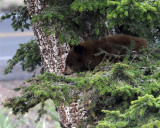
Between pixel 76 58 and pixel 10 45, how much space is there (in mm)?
8476

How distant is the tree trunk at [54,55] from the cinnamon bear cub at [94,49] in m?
0.22

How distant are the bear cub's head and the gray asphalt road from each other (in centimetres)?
558

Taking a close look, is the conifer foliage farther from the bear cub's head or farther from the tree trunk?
the bear cub's head

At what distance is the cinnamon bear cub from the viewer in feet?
17.0

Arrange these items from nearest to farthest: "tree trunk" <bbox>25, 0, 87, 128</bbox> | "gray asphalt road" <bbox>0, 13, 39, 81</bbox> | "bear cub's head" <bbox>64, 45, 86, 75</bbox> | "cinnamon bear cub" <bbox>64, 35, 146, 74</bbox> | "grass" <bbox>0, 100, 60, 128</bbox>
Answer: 1. "tree trunk" <bbox>25, 0, 87, 128</bbox>
2. "cinnamon bear cub" <bbox>64, 35, 146, 74</bbox>
3. "bear cub's head" <bbox>64, 45, 86, 75</bbox>
4. "grass" <bbox>0, 100, 60, 128</bbox>
5. "gray asphalt road" <bbox>0, 13, 39, 81</bbox>

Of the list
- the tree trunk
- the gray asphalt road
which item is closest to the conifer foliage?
the tree trunk

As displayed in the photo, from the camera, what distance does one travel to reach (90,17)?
4555 mm

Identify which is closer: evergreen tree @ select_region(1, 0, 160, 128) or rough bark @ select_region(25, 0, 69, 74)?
evergreen tree @ select_region(1, 0, 160, 128)

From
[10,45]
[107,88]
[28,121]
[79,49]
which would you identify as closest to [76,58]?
[79,49]

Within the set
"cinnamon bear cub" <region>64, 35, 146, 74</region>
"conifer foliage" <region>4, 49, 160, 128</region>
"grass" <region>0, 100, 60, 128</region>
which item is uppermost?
"cinnamon bear cub" <region>64, 35, 146, 74</region>

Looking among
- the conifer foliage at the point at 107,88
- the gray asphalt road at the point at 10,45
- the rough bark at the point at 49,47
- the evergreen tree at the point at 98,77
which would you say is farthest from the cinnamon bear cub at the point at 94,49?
the gray asphalt road at the point at 10,45

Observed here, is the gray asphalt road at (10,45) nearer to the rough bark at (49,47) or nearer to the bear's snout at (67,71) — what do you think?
the bear's snout at (67,71)

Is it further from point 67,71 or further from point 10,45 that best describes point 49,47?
point 10,45

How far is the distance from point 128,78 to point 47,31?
4.17 ft
